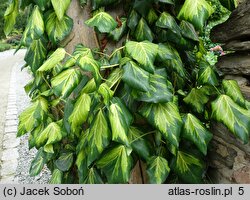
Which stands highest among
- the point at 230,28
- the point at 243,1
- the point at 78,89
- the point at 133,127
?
the point at 243,1

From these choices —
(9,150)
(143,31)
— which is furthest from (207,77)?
(9,150)

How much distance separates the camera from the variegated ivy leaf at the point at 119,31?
131cm

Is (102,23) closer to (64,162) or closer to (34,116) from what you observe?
(34,116)

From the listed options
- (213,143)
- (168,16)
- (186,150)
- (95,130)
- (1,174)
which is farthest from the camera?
(1,174)

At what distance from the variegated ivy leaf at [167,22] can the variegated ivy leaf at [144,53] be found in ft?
0.55

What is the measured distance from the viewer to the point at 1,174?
3.02 m

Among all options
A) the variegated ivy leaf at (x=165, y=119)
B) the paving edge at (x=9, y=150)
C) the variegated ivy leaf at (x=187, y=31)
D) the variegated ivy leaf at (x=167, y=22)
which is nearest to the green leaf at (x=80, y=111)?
the variegated ivy leaf at (x=165, y=119)

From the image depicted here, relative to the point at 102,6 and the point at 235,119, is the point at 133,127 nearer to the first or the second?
the point at 235,119

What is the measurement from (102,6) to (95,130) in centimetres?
53

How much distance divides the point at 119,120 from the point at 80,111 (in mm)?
155

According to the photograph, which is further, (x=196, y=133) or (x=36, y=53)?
(x=36, y=53)

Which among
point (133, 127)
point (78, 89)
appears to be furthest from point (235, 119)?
point (78, 89)

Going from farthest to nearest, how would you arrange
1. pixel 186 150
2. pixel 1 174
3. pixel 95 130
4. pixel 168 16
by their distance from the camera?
pixel 1 174, pixel 186 150, pixel 168 16, pixel 95 130

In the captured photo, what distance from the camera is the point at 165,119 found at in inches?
46.4
